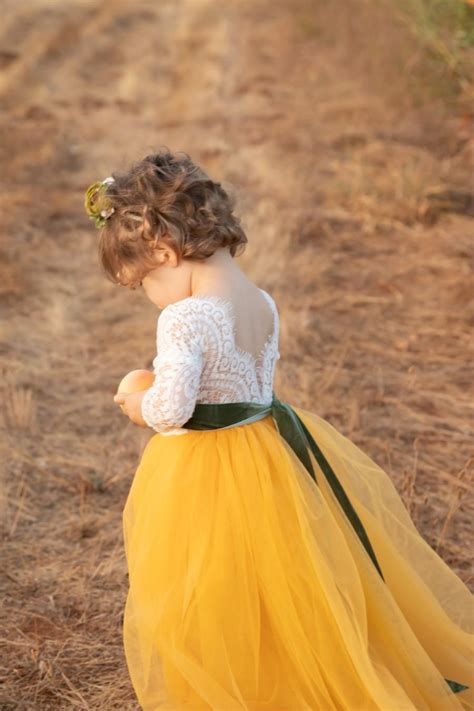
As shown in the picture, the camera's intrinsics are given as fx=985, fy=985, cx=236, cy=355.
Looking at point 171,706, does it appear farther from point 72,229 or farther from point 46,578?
point 72,229

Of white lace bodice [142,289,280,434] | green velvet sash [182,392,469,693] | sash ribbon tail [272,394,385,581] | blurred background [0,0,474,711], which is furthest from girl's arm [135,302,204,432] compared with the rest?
blurred background [0,0,474,711]

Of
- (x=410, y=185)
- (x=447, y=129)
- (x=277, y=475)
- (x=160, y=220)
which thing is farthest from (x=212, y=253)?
(x=447, y=129)

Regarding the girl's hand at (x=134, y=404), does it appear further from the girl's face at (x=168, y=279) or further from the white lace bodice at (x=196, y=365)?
the girl's face at (x=168, y=279)

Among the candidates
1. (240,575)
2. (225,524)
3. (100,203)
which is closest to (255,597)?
(240,575)

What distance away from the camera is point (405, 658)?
2.52 metres

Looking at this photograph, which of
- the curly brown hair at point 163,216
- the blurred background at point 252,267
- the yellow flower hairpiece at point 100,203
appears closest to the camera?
the curly brown hair at point 163,216

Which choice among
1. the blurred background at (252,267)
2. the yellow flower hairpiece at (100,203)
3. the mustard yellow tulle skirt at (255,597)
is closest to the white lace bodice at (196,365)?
the mustard yellow tulle skirt at (255,597)

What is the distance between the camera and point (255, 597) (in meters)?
2.44

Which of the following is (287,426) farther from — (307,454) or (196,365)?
(196,365)

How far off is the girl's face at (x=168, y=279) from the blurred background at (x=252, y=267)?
52 cm

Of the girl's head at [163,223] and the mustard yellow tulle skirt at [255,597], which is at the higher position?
the girl's head at [163,223]

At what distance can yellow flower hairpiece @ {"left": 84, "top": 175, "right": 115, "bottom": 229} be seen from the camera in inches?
101

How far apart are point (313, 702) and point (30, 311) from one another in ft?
12.8

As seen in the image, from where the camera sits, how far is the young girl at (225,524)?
241 cm
